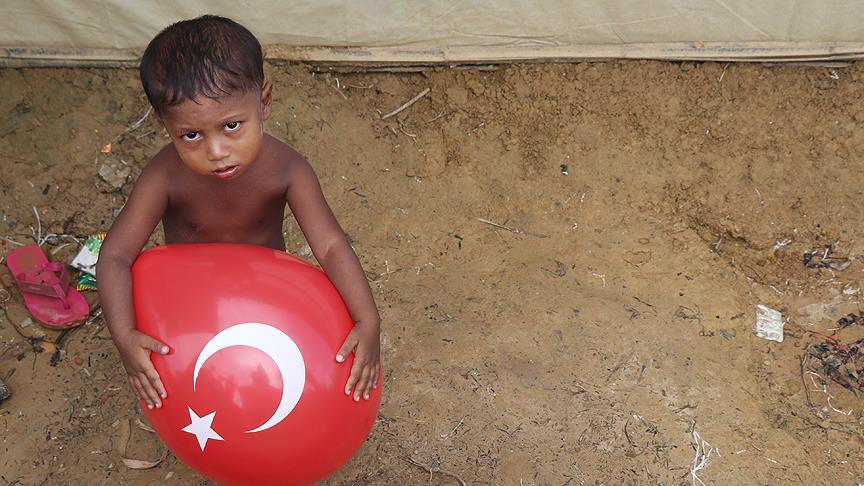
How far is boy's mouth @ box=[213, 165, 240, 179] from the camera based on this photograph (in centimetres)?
226

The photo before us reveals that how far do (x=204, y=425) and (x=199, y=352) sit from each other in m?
0.21

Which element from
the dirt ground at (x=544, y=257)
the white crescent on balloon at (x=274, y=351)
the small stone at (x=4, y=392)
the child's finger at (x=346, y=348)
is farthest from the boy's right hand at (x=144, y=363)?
the small stone at (x=4, y=392)

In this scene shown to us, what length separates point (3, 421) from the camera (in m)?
3.19

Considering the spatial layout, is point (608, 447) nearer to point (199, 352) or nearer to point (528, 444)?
point (528, 444)

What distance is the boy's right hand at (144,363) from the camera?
216 centimetres

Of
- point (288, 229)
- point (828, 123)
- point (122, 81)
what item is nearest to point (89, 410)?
point (288, 229)

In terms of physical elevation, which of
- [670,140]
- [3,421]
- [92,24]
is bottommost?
[3,421]

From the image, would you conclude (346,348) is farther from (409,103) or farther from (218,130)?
(409,103)

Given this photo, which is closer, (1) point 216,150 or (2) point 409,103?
(1) point 216,150

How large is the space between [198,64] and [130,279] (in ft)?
2.24

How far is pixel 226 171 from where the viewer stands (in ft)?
7.45

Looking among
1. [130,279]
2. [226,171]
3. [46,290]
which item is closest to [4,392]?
[46,290]

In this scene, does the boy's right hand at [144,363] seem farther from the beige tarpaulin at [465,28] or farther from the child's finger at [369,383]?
the beige tarpaulin at [465,28]

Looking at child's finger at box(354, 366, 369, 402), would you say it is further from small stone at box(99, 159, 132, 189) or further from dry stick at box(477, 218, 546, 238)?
small stone at box(99, 159, 132, 189)
